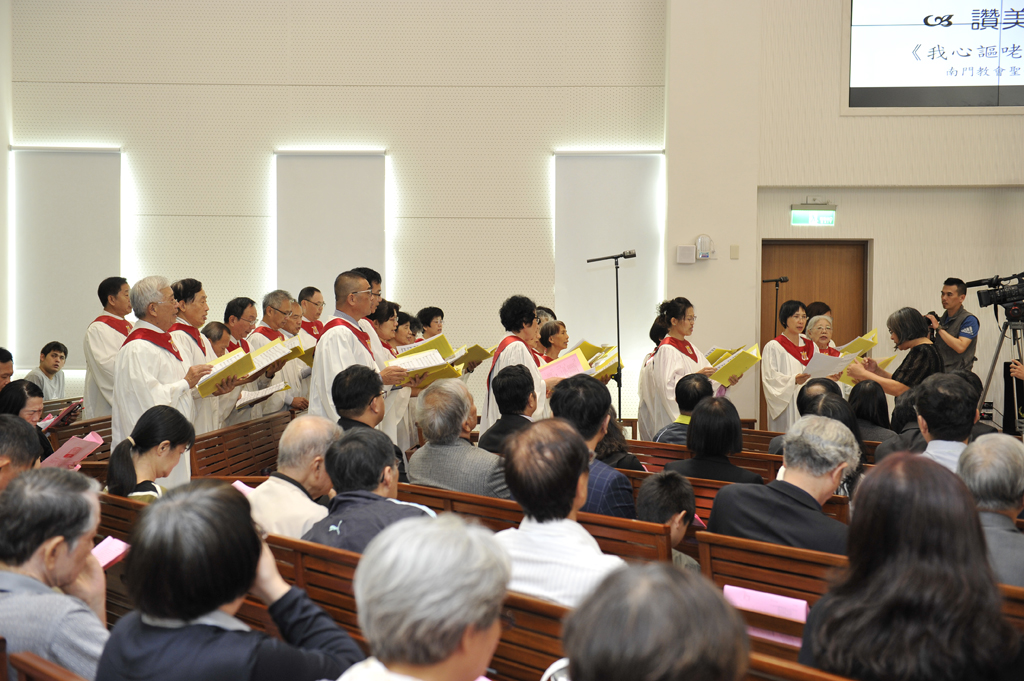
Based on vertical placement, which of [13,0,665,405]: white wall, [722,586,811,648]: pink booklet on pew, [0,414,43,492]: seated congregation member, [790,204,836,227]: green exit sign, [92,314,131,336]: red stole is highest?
[13,0,665,405]: white wall

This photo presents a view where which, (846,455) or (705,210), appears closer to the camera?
(846,455)

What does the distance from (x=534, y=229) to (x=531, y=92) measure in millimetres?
1295

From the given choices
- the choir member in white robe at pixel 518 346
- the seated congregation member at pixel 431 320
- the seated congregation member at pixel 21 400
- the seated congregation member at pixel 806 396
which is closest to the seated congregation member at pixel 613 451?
the seated congregation member at pixel 806 396

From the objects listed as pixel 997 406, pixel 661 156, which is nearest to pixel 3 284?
pixel 661 156

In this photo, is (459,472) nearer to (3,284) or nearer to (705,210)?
(705,210)

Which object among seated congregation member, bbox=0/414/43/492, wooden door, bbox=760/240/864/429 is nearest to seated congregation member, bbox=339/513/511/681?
seated congregation member, bbox=0/414/43/492

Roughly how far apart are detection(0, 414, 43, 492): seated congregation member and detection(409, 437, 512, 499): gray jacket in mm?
1268

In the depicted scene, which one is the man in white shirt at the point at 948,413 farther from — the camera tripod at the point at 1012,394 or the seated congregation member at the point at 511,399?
the camera tripod at the point at 1012,394

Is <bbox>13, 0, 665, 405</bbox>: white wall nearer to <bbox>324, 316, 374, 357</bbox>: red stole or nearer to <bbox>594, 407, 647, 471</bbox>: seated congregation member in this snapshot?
<bbox>324, 316, 374, 357</bbox>: red stole

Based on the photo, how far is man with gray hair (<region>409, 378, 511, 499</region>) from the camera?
9.76 feet

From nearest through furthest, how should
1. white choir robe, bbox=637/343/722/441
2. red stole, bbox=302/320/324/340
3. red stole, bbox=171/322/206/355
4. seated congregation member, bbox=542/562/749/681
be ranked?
seated congregation member, bbox=542/562/749/681 < red stole, bbox=171/322/206/355 < white choir robe, bbox=637/343/722/441 < red stole, bbox=302/320/324/340

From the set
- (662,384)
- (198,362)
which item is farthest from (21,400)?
(662,384)

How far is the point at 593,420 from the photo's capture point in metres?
2.90

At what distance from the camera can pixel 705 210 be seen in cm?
731
